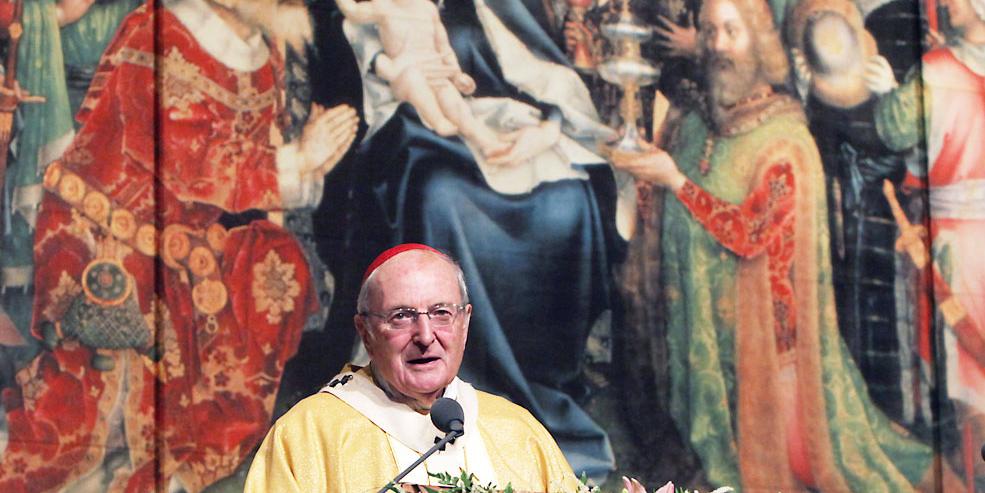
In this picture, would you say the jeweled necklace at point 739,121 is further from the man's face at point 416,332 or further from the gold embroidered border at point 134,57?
the man's face at point 416,332

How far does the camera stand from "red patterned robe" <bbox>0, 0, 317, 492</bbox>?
6965mm

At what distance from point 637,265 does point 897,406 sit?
1.37 meters

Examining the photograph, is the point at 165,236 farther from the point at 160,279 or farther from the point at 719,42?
the point at 719,42

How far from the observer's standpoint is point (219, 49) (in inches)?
293

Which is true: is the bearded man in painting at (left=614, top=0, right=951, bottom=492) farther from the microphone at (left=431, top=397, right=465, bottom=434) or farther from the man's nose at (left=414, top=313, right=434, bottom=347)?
the microphone at (left=431, top=397, right=465, bottom=434)

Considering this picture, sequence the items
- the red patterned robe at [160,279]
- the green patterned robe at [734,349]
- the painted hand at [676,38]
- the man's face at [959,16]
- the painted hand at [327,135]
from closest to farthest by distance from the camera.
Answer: the red patterned robe at [160,279], the painted hand at [327,135], the green patterned robe at [734,349], the painted hand at [676,38], the man's face at [959,16]

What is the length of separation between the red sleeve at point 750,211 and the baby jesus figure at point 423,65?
92 cm

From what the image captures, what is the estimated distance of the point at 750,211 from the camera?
8320 mm

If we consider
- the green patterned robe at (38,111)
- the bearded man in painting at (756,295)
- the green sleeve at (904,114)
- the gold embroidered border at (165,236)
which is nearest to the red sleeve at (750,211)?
the bearded man in painting at (756,295)

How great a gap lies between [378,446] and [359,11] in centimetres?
327

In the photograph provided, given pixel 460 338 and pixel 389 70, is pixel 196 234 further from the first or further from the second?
pixel 460 338

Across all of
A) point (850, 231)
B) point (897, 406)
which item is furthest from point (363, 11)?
point (897, 406)

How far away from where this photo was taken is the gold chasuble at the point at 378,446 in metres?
4.77

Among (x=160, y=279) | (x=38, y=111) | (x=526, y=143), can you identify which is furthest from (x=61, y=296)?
(x=526, y=143)
